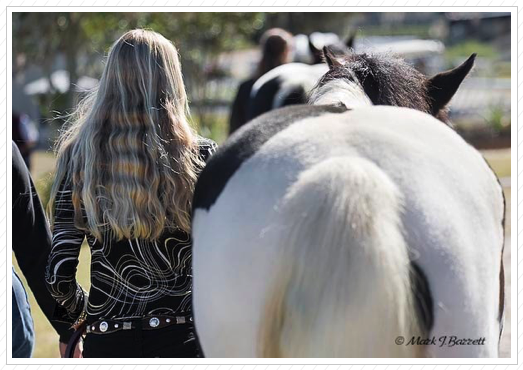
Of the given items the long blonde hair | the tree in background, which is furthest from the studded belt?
the tree in background

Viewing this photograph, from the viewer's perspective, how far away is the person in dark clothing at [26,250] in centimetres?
262

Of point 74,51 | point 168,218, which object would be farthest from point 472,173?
point 74,51

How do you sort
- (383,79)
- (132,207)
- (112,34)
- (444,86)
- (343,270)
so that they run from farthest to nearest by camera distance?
(112,34), (444,86), (383,79), (132,207), (343,270)

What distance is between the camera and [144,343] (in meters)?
2.36

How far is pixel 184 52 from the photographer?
51.7 feet

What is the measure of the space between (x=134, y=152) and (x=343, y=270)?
938 mm

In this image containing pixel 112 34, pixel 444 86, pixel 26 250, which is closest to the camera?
pixel 26 250

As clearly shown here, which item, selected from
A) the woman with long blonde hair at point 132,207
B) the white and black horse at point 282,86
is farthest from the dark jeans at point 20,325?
the white and black horse at point 282,86

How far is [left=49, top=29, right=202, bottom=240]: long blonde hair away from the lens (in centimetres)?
233

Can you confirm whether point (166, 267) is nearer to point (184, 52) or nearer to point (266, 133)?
point (266, 133)

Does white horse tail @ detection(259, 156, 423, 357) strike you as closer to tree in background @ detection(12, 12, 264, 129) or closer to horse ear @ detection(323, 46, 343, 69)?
horse ear @ detection(323, 46, 343, 69)

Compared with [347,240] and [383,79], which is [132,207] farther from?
[383,79]

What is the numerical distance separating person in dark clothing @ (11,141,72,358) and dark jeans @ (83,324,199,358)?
1.12 ft

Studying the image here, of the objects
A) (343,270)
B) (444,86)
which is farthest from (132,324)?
(444,86)
